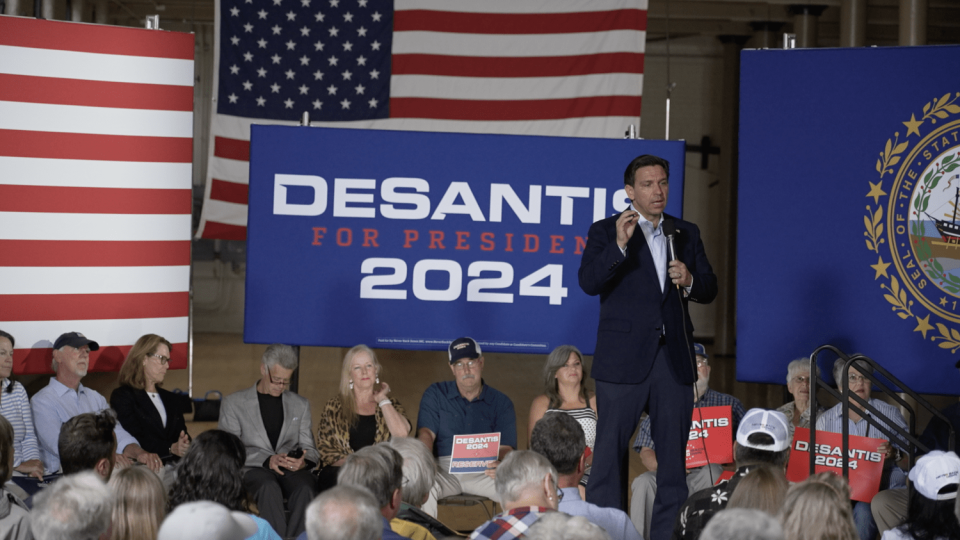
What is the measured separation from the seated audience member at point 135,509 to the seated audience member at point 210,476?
0.42 meters

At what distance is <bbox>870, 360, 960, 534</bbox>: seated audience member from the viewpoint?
402 centimetres

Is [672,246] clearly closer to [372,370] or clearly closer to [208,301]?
[372,370]

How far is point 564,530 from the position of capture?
5.91ft

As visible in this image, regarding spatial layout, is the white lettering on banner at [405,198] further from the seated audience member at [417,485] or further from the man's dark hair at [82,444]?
the man's dark hair at [82,444]

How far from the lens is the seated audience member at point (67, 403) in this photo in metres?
4.49

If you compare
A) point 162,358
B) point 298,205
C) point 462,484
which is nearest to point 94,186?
point 162,358

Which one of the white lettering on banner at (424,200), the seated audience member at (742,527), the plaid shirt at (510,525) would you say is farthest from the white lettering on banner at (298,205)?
the seated audience member at (742,527)

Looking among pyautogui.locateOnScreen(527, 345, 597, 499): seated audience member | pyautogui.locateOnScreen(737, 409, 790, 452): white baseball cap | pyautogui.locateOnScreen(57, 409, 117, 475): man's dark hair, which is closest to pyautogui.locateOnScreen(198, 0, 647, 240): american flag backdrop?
pyautogui.locateOnScreen(527, 345, 597, 499): seated audience member

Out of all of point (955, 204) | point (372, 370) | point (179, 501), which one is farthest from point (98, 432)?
point (955, 204)

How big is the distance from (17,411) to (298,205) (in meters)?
1.68

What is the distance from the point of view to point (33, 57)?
4957mm

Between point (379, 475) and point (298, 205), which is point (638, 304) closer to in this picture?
point (379, 475)

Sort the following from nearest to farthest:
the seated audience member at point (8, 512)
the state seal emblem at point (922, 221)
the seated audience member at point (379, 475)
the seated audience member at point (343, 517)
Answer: the seated audience member at point (343, 517), the seated audience member at point (379, 475), the seated audience member at point (8, 512), the state seal emblem at point (922, 221)

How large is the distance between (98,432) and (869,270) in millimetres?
3595
